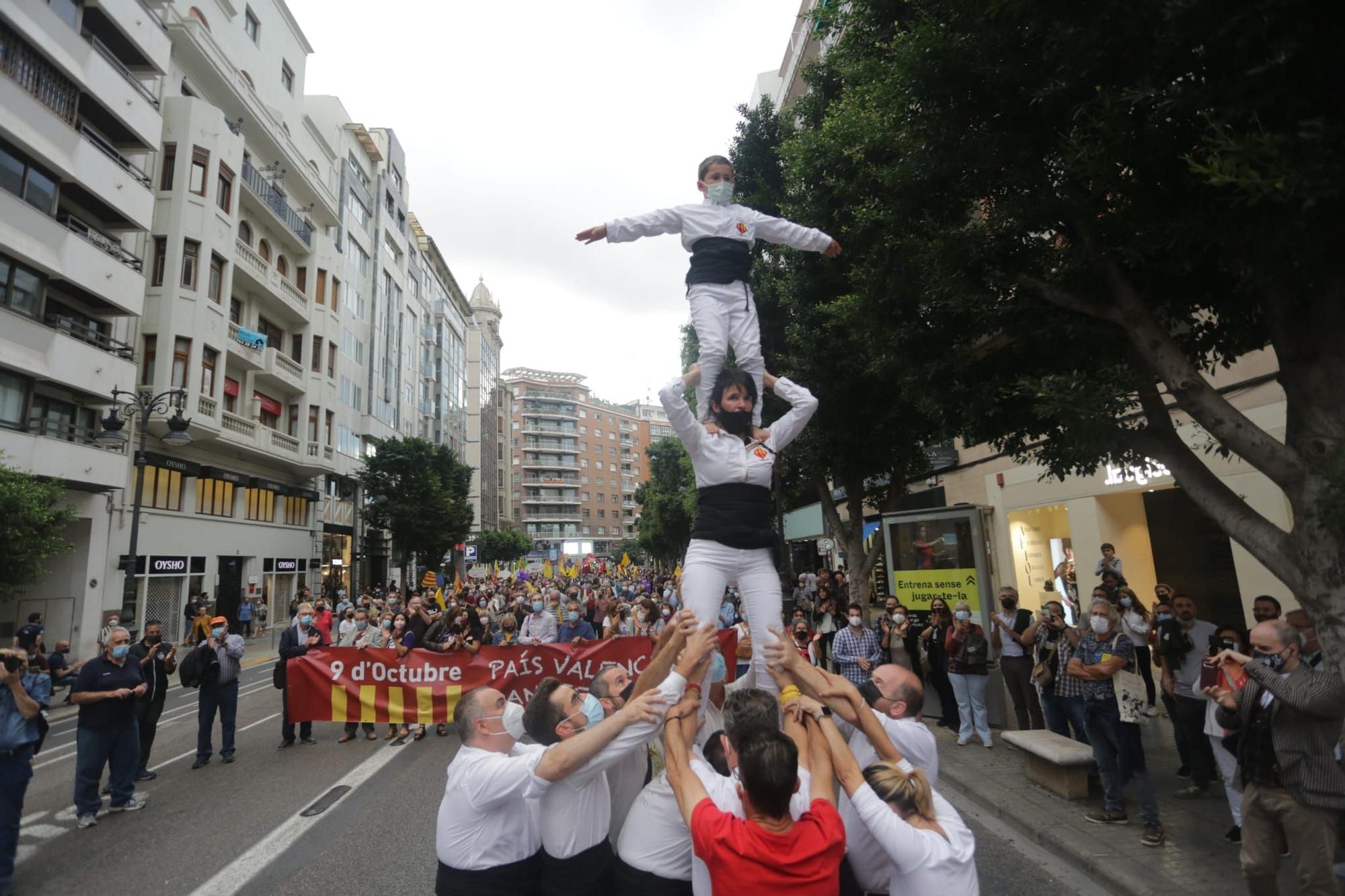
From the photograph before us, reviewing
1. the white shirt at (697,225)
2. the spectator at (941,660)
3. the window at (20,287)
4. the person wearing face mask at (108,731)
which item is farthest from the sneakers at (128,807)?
the window at (20,287)

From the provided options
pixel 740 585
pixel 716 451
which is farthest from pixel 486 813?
pixel 716 451

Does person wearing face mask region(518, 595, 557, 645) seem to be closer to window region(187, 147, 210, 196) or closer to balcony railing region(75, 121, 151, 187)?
balcony railing region(75, 121, 151, 187)

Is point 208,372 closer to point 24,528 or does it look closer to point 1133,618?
point 24,528

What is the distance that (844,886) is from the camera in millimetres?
3238

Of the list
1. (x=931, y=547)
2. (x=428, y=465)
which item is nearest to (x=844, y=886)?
Answer: (x=931, y=547)

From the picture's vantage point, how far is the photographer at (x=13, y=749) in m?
5.68

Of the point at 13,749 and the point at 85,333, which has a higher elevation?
the point at 85,333

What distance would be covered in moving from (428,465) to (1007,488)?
32165mm

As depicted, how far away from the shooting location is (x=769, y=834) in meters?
2.55

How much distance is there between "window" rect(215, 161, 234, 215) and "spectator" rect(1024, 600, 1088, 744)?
1199 inches

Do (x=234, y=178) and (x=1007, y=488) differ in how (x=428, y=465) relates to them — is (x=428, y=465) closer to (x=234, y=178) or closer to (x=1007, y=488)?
(x=234, y=178)

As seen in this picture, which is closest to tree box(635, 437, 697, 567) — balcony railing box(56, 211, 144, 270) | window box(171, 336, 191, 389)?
window box(171, 336, 191, 389)

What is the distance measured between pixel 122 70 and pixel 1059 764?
29.4m

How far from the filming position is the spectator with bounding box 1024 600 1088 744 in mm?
6961
